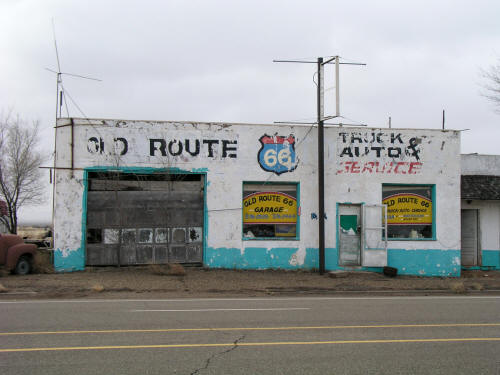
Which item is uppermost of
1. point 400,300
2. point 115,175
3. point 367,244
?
point 115,175

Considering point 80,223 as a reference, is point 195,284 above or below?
below

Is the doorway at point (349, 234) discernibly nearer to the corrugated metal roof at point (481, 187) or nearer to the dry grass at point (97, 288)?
the corrugated metal roof at point (481, 187)

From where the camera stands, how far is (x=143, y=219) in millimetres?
17172

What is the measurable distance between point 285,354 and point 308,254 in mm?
11005

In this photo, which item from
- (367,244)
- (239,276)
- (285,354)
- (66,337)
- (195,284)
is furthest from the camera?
(367,244)

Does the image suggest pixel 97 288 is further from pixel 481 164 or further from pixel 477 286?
pixel 481 164

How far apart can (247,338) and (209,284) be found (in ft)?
23.6

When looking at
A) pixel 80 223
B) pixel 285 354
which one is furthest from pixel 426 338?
pixel 80 223

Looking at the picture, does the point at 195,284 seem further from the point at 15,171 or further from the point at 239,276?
the point at 15,171

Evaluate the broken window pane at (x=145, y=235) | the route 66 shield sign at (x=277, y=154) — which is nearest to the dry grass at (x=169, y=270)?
the broken window pane at (x=145, y=235)

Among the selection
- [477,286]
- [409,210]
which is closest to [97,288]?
[477,286]

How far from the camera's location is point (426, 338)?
758 centimetres

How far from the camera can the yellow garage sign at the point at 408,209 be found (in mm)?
18125

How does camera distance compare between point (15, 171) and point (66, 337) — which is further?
point (15, 171)
